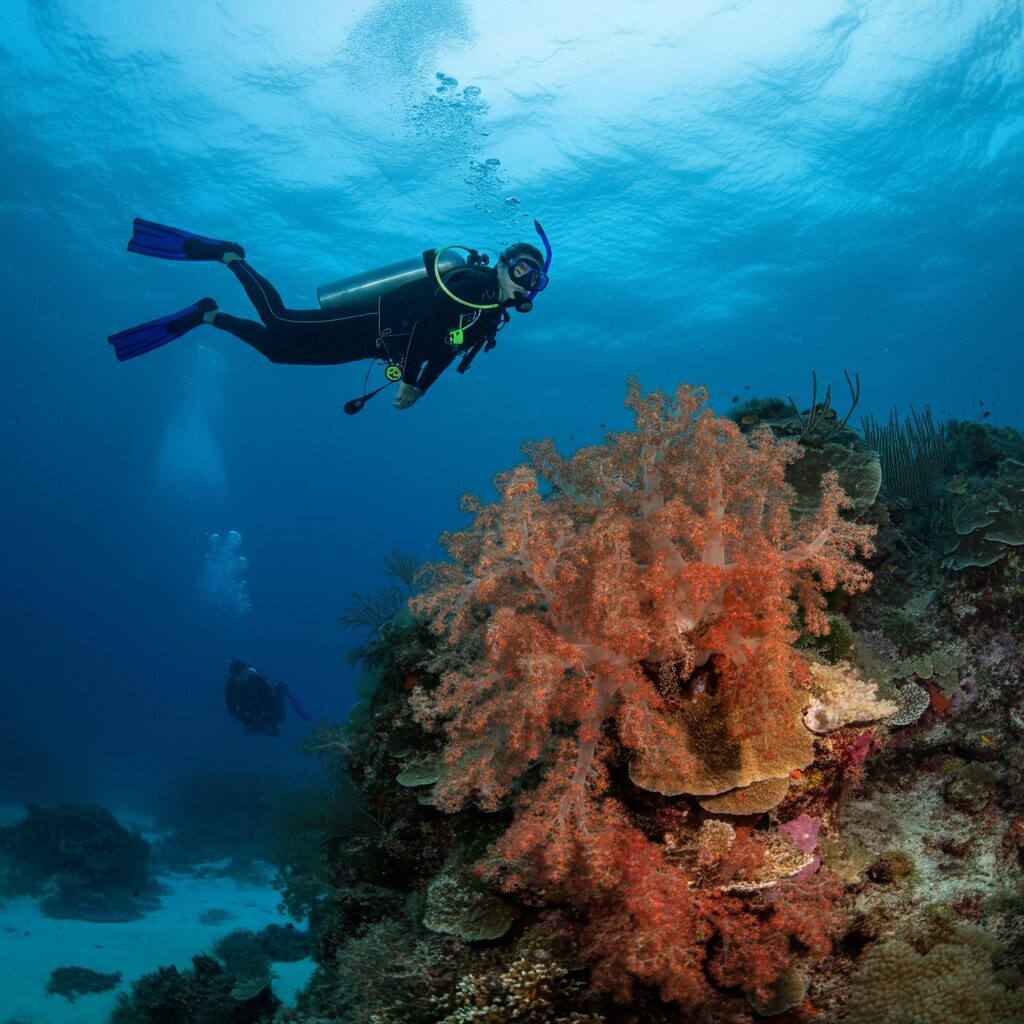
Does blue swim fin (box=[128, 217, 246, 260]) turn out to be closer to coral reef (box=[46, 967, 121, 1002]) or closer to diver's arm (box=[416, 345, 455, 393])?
diver's arm (box=[416, 345, 455, 393])

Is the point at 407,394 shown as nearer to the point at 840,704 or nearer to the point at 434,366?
the point at 434,366

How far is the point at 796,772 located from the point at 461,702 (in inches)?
91.6

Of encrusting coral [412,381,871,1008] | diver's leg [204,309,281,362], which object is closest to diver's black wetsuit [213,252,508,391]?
diver's leg [204,309,281,362]

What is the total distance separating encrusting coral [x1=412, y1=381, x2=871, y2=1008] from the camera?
11.8ft

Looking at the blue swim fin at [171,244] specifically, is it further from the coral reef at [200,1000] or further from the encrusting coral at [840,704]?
the coral reef at [200,1000]

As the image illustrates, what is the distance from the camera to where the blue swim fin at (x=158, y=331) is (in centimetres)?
880

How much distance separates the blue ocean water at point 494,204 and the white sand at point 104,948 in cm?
1584

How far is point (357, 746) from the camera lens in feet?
20.4

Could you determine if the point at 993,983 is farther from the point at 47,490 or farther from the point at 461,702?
the point at 47,490

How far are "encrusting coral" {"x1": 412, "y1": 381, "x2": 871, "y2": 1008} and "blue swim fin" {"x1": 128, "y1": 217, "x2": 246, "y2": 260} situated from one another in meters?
7.45

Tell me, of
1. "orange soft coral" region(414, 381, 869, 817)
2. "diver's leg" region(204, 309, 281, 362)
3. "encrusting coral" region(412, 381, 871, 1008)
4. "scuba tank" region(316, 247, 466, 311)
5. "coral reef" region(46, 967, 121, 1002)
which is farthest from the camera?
"coral reef" region(46, 967, 121, 1002)

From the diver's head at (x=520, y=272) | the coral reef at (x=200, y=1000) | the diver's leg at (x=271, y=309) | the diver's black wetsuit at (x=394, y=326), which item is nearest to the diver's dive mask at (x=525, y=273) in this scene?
the diver's head at (x=520, y=272)

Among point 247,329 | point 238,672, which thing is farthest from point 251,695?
point 247,329

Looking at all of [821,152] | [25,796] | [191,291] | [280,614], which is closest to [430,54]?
[821,152]
